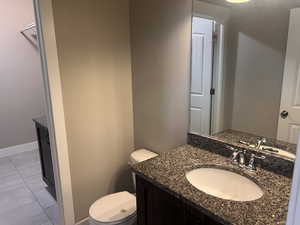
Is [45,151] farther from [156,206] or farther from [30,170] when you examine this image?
[156,206]

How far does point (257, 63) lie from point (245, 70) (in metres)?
0.08

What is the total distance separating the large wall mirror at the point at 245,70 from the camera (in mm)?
1225

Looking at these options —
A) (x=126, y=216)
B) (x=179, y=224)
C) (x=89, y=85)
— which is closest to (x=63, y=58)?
(x=89, y=85)

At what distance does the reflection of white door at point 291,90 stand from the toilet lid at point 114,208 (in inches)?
44.5

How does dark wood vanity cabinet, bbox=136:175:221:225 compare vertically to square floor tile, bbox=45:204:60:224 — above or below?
above

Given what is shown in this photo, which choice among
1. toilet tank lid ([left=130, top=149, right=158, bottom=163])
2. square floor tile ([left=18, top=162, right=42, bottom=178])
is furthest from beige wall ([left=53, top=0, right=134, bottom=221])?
square floor tile ([left=18, top=162, right=42, bottom=178])

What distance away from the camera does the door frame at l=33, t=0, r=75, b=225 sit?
1.51 metres

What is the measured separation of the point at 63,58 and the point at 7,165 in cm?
239

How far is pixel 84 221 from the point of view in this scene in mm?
1979

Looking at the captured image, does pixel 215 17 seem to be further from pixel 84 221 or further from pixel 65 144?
pixel 84 221

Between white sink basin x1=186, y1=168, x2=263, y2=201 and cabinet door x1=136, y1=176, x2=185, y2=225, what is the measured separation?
18 cm

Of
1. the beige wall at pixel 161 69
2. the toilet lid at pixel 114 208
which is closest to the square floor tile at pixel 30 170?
the toilet lid at pixel 114 208

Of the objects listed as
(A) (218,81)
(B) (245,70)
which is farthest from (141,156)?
(B) (245,70)

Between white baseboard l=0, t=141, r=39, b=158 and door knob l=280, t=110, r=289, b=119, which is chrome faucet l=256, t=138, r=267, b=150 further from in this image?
white baseboard l=0, t=141, r=39, b=158
